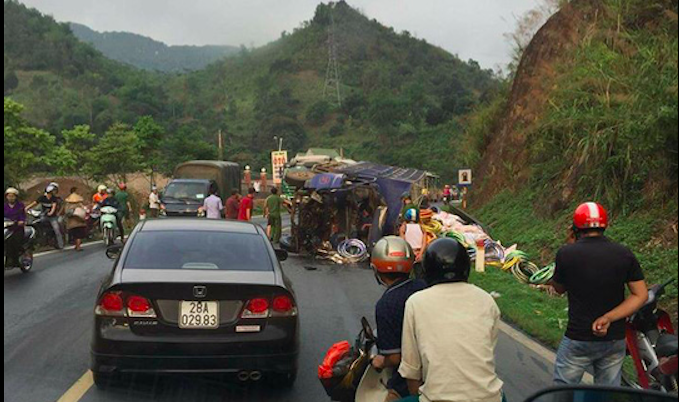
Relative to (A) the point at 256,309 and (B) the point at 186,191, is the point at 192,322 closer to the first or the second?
(A) the point at 256,309

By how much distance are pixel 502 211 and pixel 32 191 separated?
30.9m

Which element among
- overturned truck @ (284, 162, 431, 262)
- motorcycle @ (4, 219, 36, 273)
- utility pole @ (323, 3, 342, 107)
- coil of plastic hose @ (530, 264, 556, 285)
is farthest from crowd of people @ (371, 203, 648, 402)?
utility pole @ (323, 3, 342, 107)

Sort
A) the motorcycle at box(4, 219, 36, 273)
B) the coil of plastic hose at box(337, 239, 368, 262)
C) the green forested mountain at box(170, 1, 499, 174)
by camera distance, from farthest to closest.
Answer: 1. the green forested mountain at box(170, 1, 499, 174)
2. the coil of plastic hose at box(337, 239, 368, 262)
3. the motorcycle at box(4, 219, 36, 273)

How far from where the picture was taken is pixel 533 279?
12344mm

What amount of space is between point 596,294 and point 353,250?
13260mm

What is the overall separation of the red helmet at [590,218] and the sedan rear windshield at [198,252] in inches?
108

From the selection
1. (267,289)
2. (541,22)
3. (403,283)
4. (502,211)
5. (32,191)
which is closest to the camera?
(403,283)

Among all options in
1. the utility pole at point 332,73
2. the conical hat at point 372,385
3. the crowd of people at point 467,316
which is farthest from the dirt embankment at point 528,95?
the utility pole at point 332,73

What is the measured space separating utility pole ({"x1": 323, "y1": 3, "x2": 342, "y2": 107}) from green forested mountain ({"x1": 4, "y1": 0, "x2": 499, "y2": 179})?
1.29 meters

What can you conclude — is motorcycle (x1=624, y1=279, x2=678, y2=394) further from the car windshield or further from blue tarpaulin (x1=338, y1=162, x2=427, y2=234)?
the car windshield

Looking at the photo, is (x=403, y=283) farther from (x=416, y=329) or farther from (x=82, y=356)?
(x=82, y=356)

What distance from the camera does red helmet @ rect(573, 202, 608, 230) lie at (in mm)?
4418

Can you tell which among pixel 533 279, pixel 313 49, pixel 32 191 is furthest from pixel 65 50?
pixel 533 279

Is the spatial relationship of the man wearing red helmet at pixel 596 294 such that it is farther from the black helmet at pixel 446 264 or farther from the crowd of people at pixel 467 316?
the black helmet at pixel 446 264
